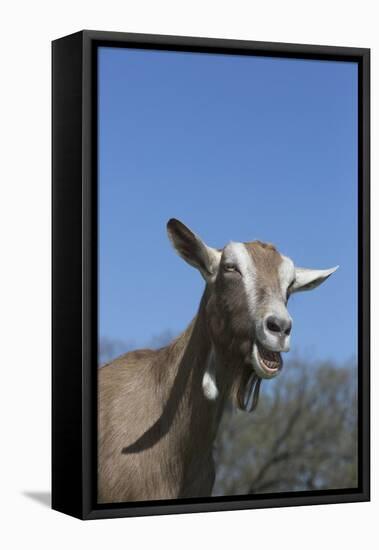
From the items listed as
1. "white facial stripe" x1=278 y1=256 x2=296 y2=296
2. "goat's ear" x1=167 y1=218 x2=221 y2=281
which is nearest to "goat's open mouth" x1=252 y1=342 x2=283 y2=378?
"white facial stripe" x1=278 y1=256 x2=296 y2=296

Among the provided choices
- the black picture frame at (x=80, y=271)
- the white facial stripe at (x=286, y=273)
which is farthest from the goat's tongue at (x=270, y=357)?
the black picture frame at (x=80, y=271)

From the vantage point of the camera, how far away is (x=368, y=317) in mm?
11617

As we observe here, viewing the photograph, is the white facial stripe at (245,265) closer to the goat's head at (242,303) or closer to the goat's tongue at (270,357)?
the goat's head at (242,303)

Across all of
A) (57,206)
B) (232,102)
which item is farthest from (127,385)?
(232,102)

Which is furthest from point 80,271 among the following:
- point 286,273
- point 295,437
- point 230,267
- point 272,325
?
point 295,437

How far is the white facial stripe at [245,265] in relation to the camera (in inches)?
427

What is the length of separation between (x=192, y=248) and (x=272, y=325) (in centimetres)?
68

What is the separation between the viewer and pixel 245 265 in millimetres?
10914

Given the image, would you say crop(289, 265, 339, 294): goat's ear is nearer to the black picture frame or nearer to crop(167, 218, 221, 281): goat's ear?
crop(167, 218, 221, 281): goat's ear

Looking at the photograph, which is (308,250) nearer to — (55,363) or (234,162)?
(234,162)

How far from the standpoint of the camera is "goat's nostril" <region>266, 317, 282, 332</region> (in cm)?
1084

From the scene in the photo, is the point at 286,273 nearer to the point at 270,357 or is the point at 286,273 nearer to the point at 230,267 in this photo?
the point at 230,267

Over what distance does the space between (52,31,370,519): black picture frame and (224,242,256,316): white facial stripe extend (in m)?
0.89

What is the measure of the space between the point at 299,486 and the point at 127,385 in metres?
1.43
